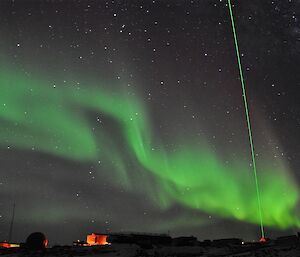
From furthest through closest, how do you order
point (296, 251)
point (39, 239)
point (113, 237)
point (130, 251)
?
point (113, 237)
point (39, 239)
point (130, 251)
point (296, 251)

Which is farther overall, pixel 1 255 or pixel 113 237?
pixel 113 237

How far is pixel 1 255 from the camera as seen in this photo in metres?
16.2

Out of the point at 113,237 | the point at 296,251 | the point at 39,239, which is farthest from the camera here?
the point at 113,237

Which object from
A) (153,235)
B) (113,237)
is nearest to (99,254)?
(113,237)

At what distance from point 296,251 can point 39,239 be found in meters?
14.6

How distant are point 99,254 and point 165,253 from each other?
114 inches

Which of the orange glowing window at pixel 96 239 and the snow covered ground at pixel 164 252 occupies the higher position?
the orange glowing window at pixel 96 239

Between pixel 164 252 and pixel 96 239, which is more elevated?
pixel 96 239

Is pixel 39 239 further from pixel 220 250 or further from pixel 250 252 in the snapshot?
pixel 250 252

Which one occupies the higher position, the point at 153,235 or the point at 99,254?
the point at 153,235

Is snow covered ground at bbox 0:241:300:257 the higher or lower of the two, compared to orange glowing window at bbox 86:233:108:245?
lower

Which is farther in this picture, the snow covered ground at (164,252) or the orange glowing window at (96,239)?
the orange glowing window at (96,239)

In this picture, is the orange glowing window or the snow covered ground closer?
the snow covered ground

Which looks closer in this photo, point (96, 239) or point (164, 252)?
point (164, 252)
